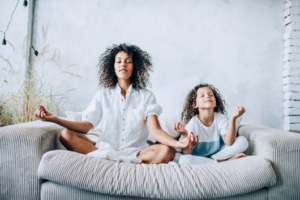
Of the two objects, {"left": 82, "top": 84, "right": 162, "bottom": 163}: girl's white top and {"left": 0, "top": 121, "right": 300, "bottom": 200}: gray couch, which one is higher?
{"left": 82, "top": 84, "right": 162, "bottom": 163}: girl's white top

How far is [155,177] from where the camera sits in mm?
1091

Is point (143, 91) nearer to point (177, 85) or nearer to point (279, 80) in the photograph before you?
point (177, 85)

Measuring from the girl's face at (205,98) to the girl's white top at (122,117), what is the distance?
0.34 metres

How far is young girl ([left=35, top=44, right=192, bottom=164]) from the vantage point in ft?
4.39

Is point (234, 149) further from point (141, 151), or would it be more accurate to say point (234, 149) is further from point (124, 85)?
point (124, 85)

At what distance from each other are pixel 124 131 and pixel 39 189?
55cm

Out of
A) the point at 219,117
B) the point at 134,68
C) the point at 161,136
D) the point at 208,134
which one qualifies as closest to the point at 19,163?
the point at 161,136

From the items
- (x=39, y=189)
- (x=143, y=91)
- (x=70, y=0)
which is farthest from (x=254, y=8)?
(x=39, y=189)

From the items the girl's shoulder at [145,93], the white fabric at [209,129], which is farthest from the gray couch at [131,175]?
the girl's shoulder at [145,93]

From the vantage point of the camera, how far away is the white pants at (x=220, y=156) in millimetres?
1346

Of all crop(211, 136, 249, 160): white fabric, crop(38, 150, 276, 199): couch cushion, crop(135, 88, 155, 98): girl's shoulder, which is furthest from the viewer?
crop(135, 88, 155, 98): girl's shoulder

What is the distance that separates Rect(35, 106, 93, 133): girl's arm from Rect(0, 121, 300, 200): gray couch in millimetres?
73

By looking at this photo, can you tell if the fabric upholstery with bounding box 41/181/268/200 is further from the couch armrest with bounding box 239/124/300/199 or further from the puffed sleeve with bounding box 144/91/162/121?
the puffed sleeve with bounding box 144/91/162/121

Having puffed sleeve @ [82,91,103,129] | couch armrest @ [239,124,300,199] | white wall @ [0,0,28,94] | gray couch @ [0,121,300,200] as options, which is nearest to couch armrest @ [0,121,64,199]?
gray couch @ [0,121,300,200]
